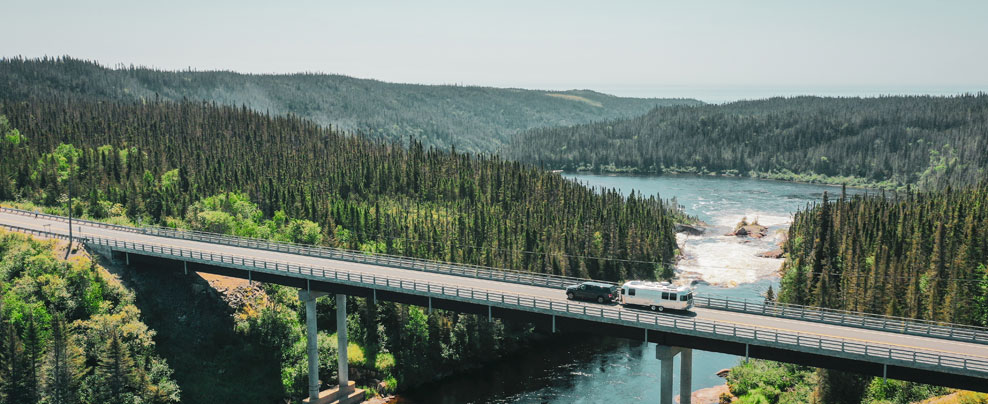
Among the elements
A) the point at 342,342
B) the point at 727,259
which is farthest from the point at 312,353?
the point at 727,259

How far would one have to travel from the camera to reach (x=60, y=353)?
75.8 meters

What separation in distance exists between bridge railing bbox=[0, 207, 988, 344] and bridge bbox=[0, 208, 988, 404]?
13 cm

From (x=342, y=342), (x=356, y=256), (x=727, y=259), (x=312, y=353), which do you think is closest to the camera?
(x=312, y=353)

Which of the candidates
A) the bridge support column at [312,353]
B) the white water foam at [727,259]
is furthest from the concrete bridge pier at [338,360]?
the white water foam at [727,259]

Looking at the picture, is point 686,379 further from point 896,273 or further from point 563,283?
point 896,273

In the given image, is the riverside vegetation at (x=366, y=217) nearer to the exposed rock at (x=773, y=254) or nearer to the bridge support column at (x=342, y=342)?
the bridge support column at (x=342, y=342)

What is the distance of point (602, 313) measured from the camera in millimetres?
66625

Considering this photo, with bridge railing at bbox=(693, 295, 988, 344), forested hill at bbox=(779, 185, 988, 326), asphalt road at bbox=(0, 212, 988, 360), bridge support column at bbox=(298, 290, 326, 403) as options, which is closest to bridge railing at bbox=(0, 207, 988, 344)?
bridge railing at bbox=(693, 295, 988, 344)

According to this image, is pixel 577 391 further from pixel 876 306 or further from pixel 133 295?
pixel 133 295

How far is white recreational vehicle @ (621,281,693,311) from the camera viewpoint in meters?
67.3

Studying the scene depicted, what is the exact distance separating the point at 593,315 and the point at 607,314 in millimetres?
1664

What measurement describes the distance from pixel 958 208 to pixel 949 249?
64.7 feet

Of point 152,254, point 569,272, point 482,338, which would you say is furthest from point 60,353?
point 569,272

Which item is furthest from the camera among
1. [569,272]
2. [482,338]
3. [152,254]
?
[569,272]
